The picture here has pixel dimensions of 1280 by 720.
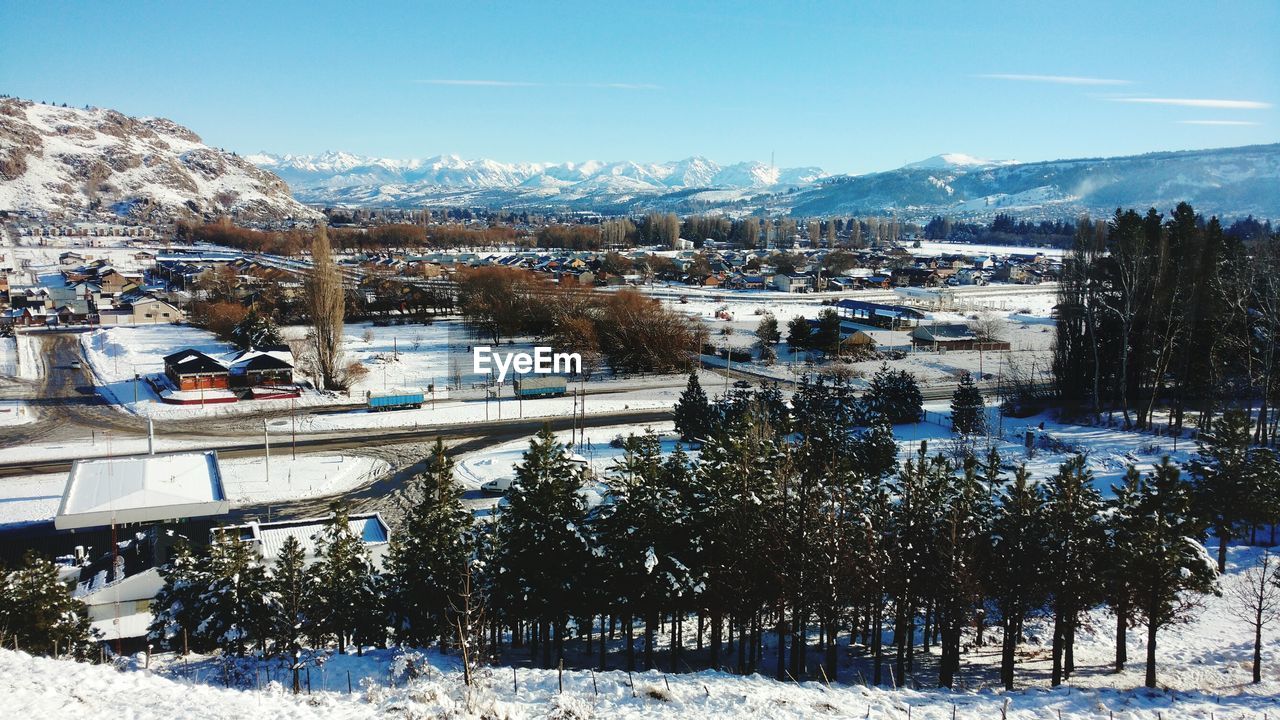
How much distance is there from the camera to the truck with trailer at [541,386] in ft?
79.2

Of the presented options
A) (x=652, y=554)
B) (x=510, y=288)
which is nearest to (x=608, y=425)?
(x=652, y=554)

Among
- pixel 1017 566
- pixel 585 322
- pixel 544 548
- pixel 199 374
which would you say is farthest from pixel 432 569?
pixel 585 322

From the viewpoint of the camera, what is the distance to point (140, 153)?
427 feet

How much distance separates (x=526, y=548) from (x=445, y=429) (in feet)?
40.9

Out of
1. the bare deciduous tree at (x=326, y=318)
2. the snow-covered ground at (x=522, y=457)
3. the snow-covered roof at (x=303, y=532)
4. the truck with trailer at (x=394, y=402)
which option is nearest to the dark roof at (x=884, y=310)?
the snow-covered ground at (x=522, y=457)

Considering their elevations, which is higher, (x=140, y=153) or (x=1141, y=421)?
(x=140, y=153)

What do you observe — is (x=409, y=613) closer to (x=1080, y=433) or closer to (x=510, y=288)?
(x=1080, y=433)

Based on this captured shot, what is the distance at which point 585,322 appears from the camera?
31375 mm

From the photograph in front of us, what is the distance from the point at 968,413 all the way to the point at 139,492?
1731cm

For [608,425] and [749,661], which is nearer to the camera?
[749,661]

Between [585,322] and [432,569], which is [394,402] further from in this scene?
[432,569]

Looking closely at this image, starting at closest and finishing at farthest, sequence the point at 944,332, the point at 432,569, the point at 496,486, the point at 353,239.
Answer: the point at 432,569, the point at 496,486, the point at 944,332, the point at 353,239

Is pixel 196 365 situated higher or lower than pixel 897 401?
higher

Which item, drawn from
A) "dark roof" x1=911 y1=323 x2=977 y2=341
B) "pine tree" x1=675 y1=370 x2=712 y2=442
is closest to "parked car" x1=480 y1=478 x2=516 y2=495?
"pine tree" x1=675 y1=370 x2=712 y2=442
